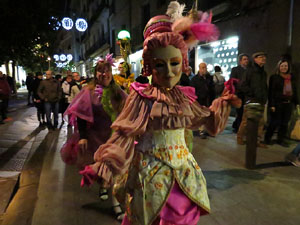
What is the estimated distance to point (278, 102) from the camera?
19.9ft

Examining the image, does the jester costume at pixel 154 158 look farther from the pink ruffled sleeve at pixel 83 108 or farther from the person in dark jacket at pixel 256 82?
the person in dark jacket at pixel 256 82

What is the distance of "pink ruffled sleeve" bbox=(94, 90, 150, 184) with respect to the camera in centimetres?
176

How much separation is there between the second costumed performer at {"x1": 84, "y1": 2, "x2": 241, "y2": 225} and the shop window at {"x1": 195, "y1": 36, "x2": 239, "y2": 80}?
331 inches

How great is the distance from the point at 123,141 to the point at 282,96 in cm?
520

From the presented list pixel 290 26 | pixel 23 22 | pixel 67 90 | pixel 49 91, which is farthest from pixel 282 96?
pixel 23 22

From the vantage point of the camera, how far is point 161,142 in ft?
6.23

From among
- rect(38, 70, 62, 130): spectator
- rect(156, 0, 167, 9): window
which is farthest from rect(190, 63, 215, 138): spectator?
rect(156, 0, 167, 9): window

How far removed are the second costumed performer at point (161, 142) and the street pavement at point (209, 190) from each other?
4.68 ft

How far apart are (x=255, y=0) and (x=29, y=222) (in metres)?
8.75

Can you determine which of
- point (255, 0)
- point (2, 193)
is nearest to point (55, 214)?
point (2, 193)

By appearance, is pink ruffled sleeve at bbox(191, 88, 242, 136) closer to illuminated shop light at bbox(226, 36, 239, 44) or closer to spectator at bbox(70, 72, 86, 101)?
spectator at bbox(70, 72, 86, 101)

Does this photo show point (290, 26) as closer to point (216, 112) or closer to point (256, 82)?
point (256, 82)

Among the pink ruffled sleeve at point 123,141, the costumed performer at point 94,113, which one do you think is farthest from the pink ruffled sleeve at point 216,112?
the costumed performer at point 94,113

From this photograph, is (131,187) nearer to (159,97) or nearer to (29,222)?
(159,97)
